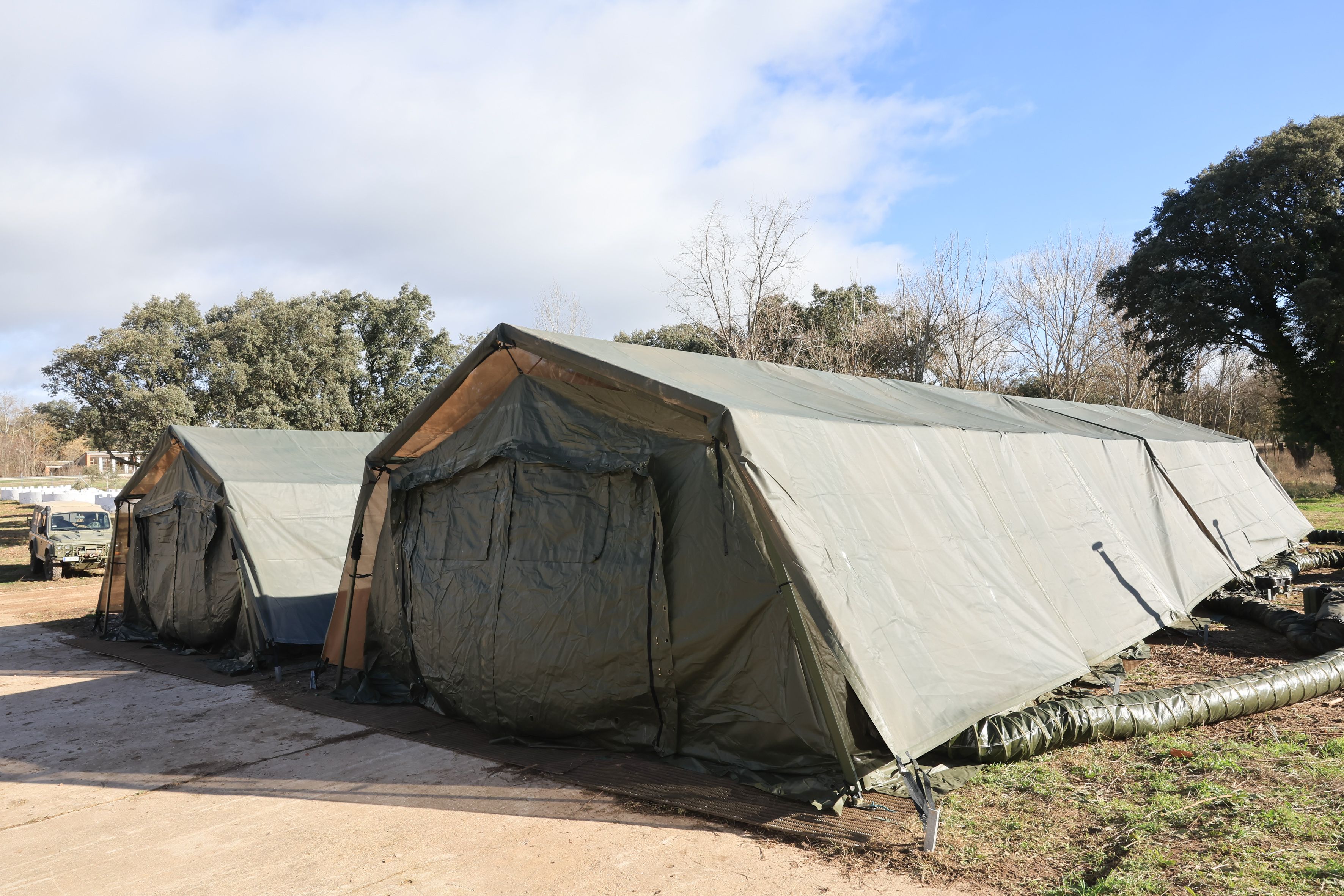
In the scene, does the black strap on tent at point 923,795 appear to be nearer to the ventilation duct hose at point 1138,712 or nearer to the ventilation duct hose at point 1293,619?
the ventilation duct hose at point 1138,712

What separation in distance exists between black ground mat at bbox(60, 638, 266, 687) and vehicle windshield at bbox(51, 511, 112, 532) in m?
8.16

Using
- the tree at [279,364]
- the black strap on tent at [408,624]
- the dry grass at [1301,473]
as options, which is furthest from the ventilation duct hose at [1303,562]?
the tree at [279,364]

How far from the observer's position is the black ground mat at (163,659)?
8.22 meters

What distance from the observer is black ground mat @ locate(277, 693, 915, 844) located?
3.98m

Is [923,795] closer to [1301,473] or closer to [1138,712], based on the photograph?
[1138,712]

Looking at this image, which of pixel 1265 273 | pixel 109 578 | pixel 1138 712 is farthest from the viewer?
pixel 1265 273

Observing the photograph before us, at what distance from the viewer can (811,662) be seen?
13.8 ft

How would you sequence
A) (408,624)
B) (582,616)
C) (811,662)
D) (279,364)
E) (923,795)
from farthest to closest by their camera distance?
(279,364), (408,624), (582,616), (811,662), (923,795)

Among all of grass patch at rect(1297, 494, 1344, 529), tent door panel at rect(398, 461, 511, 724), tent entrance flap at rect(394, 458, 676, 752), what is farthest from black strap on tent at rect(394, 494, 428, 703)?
grass patch at rect(1297, 494, 1344, 529)

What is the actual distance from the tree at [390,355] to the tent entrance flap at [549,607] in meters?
20.8

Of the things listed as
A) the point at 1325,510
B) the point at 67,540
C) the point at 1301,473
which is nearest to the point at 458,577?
the point at 67,540

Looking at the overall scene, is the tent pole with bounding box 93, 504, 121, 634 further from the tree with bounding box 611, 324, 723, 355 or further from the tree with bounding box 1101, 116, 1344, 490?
the tree with bounding box 1101, 116, 1344, 490

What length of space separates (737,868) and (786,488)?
1979 mm

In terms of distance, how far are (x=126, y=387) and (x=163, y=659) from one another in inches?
644
